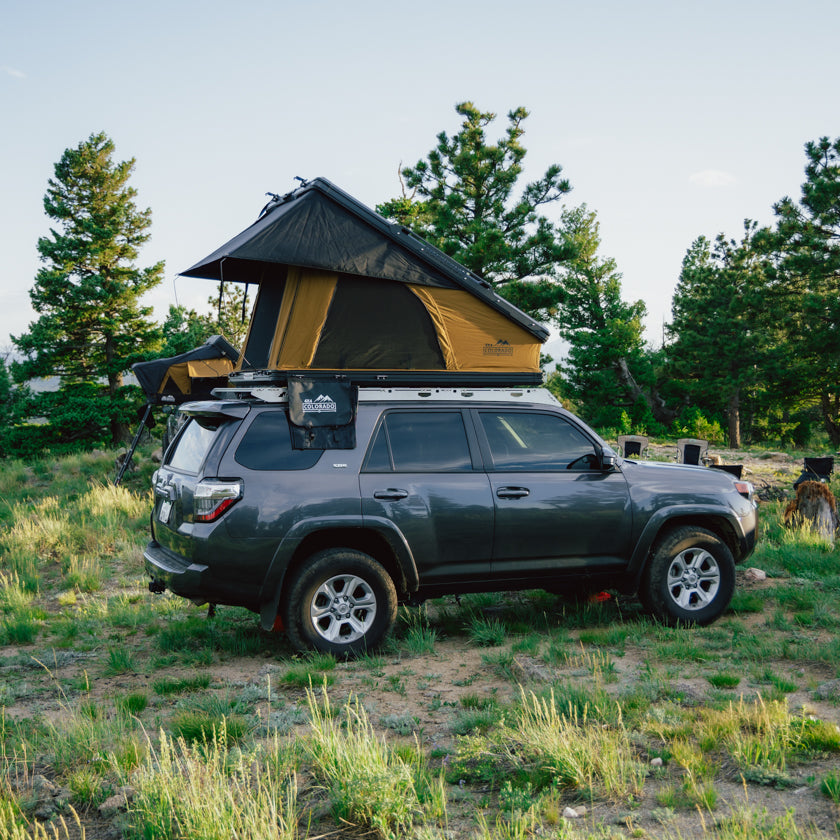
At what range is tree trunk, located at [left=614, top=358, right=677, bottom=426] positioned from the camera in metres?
38.7

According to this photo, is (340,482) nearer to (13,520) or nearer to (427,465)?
(427,465)

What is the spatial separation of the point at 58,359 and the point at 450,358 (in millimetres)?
22546

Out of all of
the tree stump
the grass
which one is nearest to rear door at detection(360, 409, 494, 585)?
the grass

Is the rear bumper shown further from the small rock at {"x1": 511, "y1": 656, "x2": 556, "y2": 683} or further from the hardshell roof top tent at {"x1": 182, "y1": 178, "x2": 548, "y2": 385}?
the small rock at {"x1": 511, "y1": 656, "x2": 556, "y2": 683}

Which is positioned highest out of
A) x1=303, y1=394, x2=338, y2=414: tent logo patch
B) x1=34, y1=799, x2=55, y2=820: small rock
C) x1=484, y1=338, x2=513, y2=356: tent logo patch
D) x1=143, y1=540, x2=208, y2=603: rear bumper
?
x1=484, y1=338, x2=513, y2=356: tent logo patch

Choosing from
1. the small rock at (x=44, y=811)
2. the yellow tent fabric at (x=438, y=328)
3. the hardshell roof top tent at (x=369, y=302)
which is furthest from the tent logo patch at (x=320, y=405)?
the small rock at (x=44, y=811)

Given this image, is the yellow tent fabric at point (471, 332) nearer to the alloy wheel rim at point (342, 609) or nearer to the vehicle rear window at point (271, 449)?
the vehicle rear window at point (271, 449)

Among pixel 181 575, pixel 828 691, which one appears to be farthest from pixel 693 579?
pixel 181 575

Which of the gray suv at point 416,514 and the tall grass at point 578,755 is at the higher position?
the gray suv at point 416,514

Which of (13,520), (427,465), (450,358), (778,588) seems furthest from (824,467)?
(13,520)

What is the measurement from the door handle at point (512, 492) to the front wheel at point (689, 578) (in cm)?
133

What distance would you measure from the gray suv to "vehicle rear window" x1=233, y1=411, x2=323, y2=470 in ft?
0.04

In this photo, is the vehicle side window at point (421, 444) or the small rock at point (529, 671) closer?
the small rock at point (529, 671)

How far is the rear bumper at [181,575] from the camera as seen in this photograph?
5.46 metres
